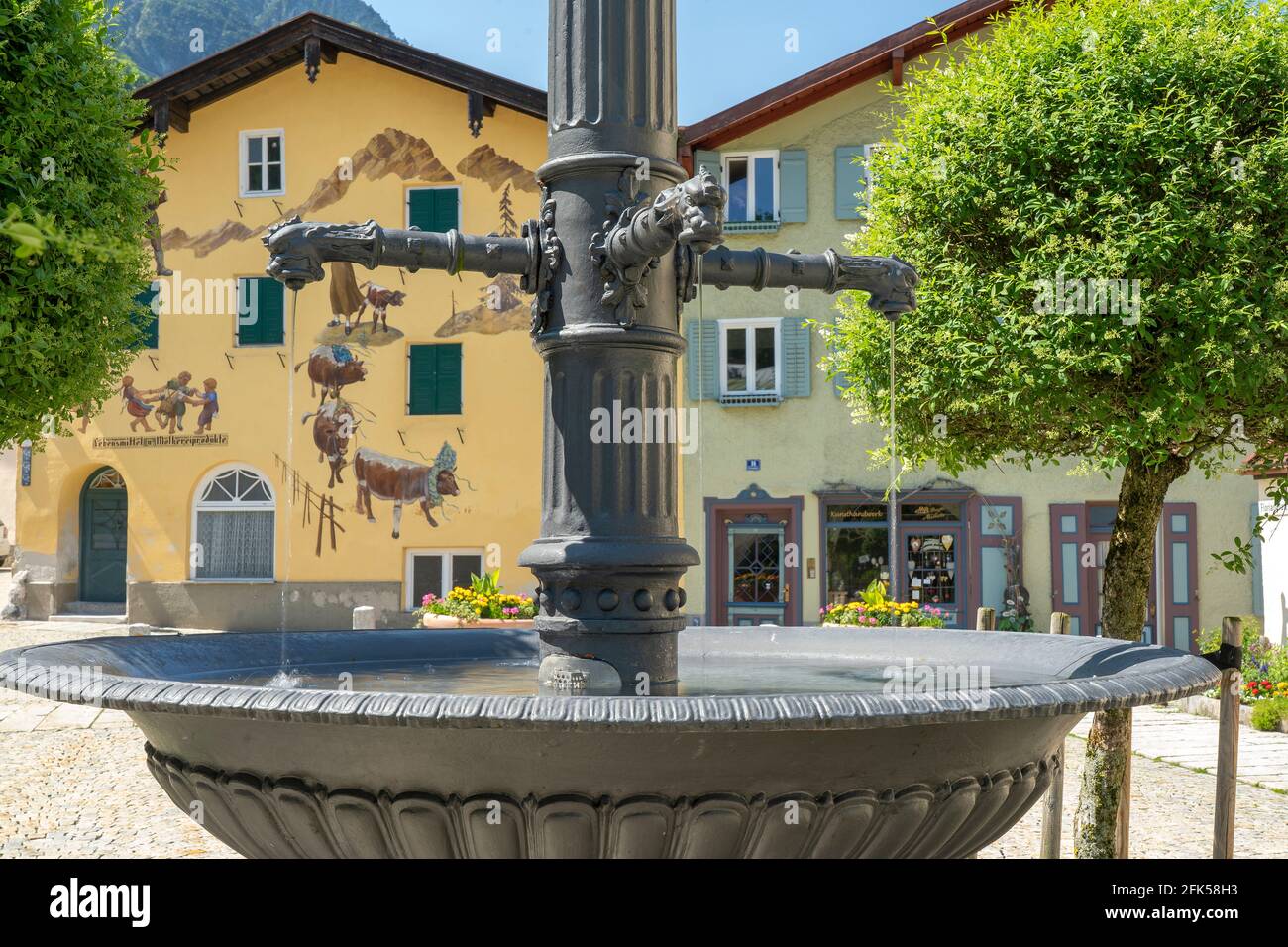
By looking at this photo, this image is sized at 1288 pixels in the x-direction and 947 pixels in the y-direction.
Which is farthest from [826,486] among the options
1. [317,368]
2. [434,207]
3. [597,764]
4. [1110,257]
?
[597,764]

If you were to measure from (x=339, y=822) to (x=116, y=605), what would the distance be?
23942mm

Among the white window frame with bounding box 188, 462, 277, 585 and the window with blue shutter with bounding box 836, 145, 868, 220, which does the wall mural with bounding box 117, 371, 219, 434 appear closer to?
the white window frame with bounding box 188, 462, 277, 585

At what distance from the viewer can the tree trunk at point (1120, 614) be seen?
648 centimetres

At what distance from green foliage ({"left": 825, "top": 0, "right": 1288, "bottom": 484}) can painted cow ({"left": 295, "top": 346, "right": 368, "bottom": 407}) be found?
1698 cm

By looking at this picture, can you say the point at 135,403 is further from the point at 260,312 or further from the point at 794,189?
the point at 794,189

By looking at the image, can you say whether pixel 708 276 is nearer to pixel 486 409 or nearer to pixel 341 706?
pixel 341 706

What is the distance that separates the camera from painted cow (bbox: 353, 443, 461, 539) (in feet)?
75.2

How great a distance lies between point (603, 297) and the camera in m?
3.60

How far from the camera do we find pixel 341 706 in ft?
8.76

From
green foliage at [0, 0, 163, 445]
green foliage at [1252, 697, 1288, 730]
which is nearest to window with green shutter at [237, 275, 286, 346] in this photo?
green foliage at [0, 0, 163, 445]

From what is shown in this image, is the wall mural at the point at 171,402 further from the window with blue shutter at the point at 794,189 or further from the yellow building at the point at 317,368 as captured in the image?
the window with blue shutter at the point at 794,189

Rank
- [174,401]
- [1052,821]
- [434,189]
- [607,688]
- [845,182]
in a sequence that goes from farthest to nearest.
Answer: [174,401]
[434,189]
[845,182]
[1052,821]
[607,688]

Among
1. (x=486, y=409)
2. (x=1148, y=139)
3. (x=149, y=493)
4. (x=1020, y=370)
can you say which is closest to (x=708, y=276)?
(x=1020, y=370)

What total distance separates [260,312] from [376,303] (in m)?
2.48
